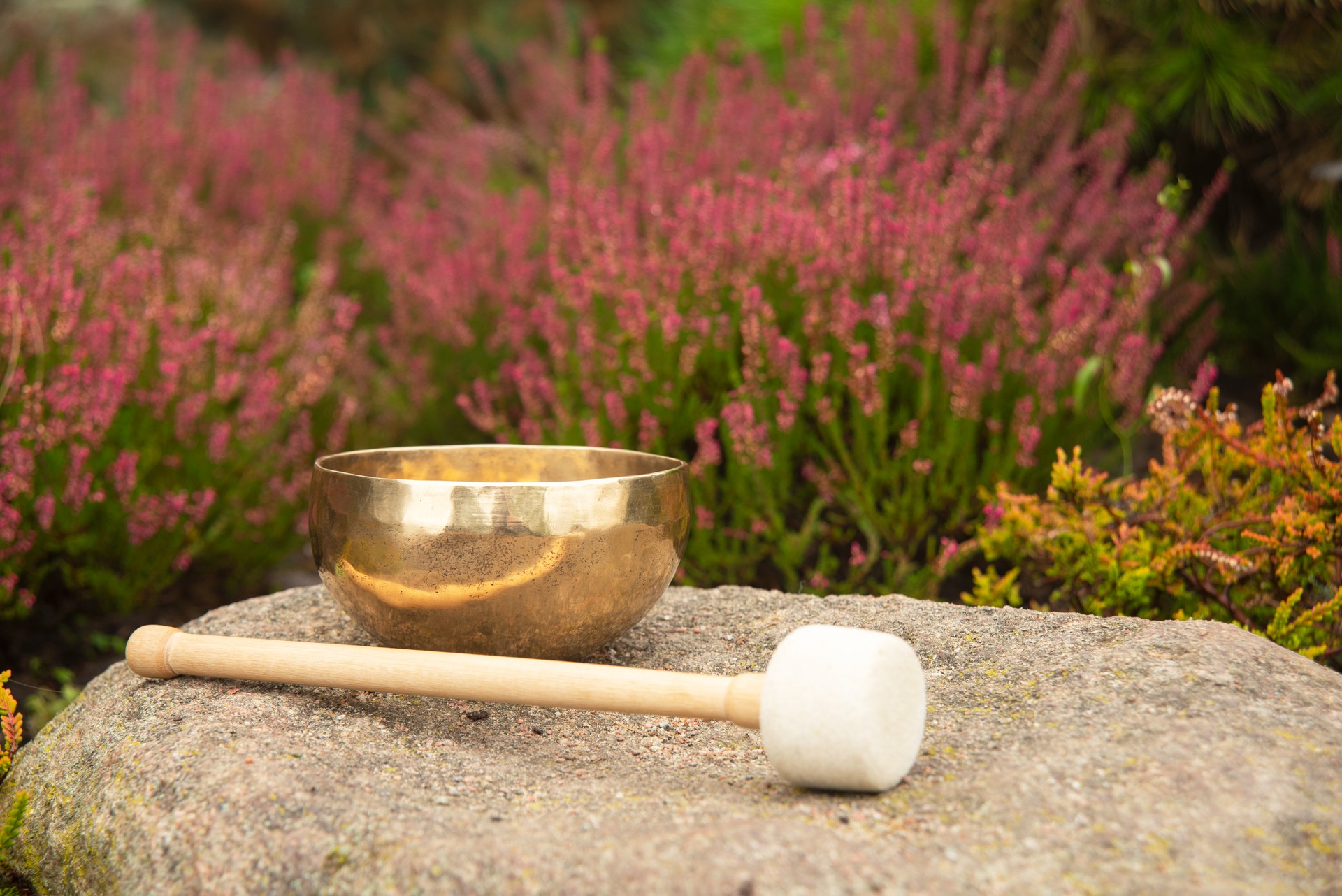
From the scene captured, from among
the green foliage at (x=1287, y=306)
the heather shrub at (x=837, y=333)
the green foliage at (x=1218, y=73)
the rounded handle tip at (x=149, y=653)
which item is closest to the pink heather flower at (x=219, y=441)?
the heather shrub at (x=837, y=333)

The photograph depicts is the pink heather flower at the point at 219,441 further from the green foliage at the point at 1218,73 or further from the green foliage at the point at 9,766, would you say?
the green foliage at the point at 1218,73

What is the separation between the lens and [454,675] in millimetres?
1388

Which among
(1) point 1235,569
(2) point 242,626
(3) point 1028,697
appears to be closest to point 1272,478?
(1) point 1235,569

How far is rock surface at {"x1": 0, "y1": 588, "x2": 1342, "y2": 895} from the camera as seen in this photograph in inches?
41.1

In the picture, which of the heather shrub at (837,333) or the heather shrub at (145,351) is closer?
the heather shrub at (145,351)

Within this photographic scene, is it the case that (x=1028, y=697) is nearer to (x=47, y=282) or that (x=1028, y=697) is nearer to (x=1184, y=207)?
(x=47, y=282)

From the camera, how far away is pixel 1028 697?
1451 mm

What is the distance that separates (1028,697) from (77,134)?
407cm

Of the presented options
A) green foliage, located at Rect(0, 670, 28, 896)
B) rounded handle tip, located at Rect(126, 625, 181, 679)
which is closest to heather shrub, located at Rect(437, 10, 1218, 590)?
rounded handle tip, located at Rect(126, 625, 181, 679)

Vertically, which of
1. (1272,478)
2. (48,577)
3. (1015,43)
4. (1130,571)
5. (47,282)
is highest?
(1015,43)

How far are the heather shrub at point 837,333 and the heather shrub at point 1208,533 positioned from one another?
11.6 inches

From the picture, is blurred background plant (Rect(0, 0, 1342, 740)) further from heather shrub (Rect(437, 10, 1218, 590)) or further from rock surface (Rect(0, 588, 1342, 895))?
rock surface (Rect(0, 588, 1342, 895))

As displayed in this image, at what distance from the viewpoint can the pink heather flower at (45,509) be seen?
2.16 meters

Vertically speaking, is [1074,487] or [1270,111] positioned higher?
[1270,111]
